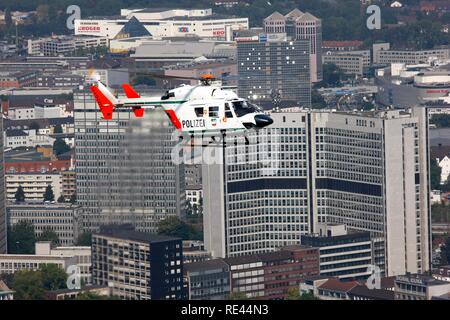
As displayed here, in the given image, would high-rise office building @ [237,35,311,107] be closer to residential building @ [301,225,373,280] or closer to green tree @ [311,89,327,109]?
green tree @ [311,89,327,109]

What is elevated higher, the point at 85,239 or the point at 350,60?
the point at 350,60

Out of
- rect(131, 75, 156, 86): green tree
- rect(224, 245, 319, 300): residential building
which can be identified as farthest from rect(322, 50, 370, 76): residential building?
rect(224, 245, 319, 300): residential building

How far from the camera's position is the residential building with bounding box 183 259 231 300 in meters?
47.5

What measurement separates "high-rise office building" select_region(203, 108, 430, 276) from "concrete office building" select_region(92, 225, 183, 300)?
20.8 feet

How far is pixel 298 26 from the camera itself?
131 m

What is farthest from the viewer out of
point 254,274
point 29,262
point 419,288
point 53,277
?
point 29,262

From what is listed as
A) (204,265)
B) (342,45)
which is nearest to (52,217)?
(204,265)

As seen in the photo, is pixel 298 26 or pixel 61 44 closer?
pixel 298 26

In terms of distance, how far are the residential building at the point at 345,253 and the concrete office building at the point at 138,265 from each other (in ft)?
17.4

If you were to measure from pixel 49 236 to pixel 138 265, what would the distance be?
14181 millimetres

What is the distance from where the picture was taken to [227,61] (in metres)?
117

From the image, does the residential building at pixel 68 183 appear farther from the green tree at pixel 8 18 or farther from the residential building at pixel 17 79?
the green tree at pixel 8 18

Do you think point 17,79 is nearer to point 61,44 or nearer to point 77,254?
point 61,44
